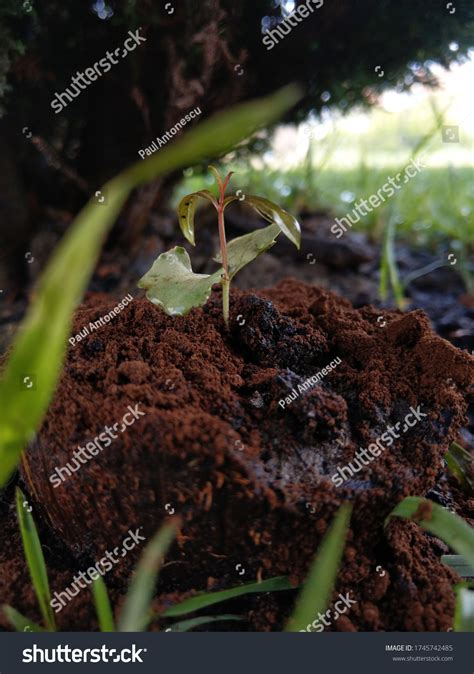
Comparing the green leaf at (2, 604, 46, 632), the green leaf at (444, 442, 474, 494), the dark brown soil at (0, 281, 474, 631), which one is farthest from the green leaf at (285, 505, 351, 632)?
the green leaf at (444, 442, 474, 494)

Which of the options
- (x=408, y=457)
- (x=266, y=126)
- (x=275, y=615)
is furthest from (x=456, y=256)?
(x=275, y=615)

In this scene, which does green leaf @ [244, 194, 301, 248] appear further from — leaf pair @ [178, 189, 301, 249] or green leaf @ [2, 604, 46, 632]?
green leaf @ [2, 604, 46, 632]

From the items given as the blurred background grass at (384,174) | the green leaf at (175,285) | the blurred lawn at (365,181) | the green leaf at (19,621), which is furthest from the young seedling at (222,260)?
the blurred lawn at (365,181)

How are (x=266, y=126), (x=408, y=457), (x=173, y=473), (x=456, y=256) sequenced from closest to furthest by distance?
1. (x=173, y=473)
2. (x=408, y=457)
3. (x=266, y=126)
4. (x=456, y=256)

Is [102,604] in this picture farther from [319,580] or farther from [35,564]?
[319,580]

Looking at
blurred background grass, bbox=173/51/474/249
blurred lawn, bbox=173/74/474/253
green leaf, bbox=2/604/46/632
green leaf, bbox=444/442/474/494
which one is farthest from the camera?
blurred lawn, bbox=173/74/474/253

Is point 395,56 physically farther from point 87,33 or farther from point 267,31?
point 87,33

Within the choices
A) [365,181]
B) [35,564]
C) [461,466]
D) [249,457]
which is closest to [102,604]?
[35,564]
